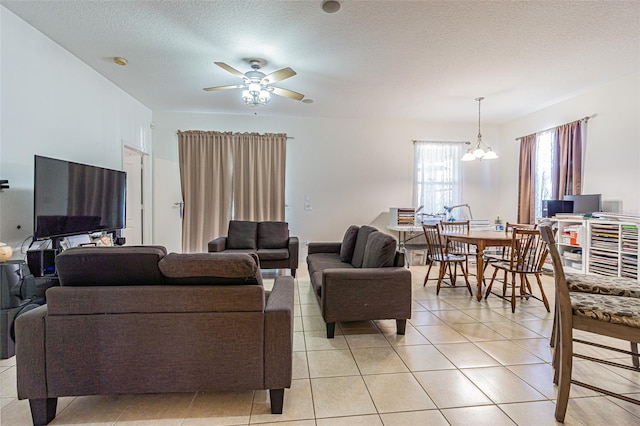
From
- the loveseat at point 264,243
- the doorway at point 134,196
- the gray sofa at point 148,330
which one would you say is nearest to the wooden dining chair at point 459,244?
the loveseat at point 264,243

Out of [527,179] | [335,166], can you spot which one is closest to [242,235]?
[335,166]

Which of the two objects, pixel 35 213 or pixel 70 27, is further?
pixel 70 27

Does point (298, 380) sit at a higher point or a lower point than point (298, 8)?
lower

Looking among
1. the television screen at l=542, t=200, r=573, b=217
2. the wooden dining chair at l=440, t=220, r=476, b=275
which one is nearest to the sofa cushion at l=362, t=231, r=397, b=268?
the wooden dining chair at l=440, t=220, r=476, b=275

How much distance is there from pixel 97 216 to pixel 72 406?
227 centimetres

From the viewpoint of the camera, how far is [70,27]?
2.68 metres

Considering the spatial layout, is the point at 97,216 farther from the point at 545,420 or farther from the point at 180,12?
the point at 545,420

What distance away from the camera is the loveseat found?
4.14 m

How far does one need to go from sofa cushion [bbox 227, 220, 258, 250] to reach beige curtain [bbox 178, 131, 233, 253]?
0.68 metres

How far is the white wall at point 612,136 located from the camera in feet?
11.8

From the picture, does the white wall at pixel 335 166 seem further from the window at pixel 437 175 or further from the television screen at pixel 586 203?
the television screen at pixel 586 203

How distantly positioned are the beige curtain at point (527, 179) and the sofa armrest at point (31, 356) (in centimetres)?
617

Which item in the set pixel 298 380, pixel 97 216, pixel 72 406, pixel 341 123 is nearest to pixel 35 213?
pixel 97 216

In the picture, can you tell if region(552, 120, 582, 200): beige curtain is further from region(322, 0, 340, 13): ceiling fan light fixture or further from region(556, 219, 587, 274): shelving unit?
region(322, 0, 340, 13): ceiling fan light fixture
